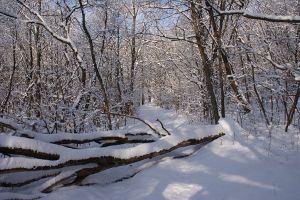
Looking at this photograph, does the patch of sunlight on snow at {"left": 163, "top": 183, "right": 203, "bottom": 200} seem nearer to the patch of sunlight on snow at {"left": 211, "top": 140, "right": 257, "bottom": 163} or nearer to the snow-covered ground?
the snow-covered ground

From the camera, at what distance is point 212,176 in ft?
17.1

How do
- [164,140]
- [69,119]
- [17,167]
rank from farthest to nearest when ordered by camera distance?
1. [69,119]
2. [164,140]
3. [17,167]

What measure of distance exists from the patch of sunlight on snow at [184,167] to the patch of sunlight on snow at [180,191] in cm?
51

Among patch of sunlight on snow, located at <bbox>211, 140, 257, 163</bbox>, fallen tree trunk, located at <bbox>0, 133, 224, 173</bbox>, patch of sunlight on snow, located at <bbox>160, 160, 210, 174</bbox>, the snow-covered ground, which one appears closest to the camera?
fallen tree trunk, located at <bbox>0, 133, 224, 173</bbox>

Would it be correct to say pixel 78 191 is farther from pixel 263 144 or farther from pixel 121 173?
pixel 263 144

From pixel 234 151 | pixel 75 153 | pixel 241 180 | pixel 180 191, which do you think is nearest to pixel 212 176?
pixel 241 180

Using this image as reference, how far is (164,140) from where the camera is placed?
19.5ft

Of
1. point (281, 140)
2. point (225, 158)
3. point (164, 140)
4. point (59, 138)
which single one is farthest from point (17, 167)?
point (281, 140)

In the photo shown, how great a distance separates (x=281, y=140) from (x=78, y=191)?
4.15 m

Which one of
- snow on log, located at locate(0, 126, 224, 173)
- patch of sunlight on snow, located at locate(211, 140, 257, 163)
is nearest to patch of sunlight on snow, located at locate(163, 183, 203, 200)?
snow on log, located at locate(0, 126, 224, 173)

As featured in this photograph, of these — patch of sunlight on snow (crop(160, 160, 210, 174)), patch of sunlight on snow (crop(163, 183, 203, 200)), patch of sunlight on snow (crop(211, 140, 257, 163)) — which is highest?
patch of sunlight on snow (crop(211, 140, 257, 163))

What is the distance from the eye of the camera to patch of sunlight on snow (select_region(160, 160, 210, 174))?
18.1 ft

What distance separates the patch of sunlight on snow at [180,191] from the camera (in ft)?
15.4

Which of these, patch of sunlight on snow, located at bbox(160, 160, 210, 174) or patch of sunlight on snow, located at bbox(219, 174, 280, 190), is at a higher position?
patch of sunlight on snow, located at bbox(160, 160, 210, 174)
